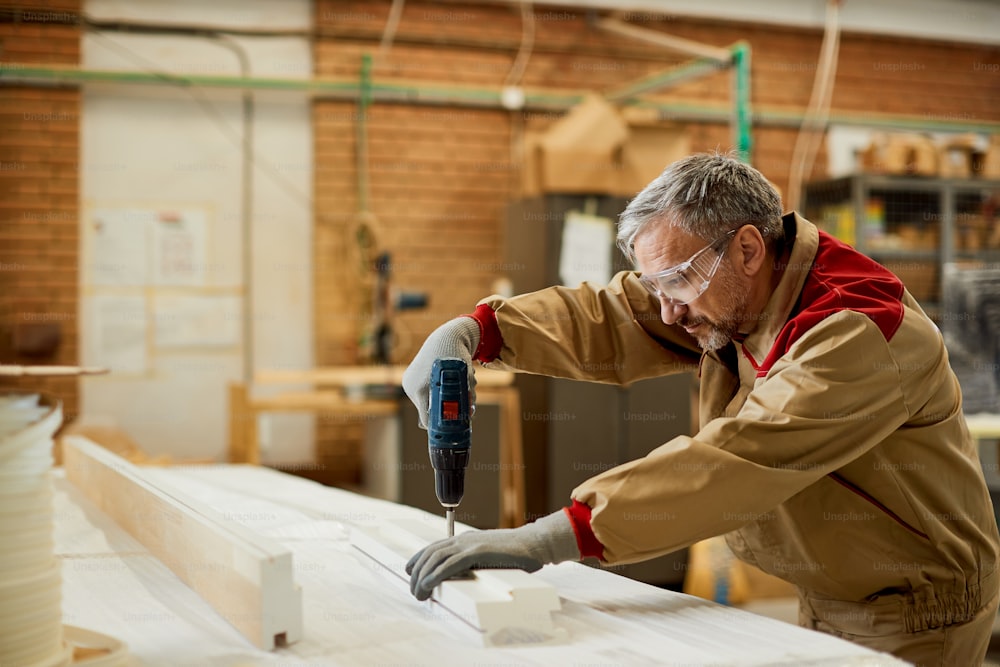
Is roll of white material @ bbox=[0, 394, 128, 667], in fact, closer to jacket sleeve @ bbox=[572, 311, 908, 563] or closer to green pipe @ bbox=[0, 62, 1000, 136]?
jacket sleeve @ bbox=[572, 311, 908, 563]

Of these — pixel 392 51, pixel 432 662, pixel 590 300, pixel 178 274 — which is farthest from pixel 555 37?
pixel 432 662

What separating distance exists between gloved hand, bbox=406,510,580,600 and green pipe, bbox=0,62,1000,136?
3.51 m

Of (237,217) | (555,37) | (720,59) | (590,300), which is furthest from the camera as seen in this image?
(555,37)

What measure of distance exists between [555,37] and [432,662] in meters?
5.37

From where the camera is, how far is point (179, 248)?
530 centimetres

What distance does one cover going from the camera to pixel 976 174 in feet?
20.3

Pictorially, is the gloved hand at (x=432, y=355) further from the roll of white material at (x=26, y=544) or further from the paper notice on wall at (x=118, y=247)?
the paper notice on wall at (x=118, y=247)

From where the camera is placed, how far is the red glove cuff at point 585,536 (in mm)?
1299

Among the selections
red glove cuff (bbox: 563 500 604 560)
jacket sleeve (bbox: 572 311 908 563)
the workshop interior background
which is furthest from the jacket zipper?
the workshop interior background

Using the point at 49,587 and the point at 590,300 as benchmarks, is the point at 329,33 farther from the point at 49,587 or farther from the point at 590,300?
the point at 49,587

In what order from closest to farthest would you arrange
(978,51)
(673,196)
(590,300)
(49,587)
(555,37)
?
(49,587) < (673,196) < (590,300) < (555,37) < (978,51)

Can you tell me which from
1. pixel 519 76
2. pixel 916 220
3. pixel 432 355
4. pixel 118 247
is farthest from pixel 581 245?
pixel 432 355

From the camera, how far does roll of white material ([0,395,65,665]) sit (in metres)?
0.96

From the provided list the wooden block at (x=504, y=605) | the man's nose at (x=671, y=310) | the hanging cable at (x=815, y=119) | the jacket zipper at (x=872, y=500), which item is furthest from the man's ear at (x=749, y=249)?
the hanging cable at (x=815, y=119)
